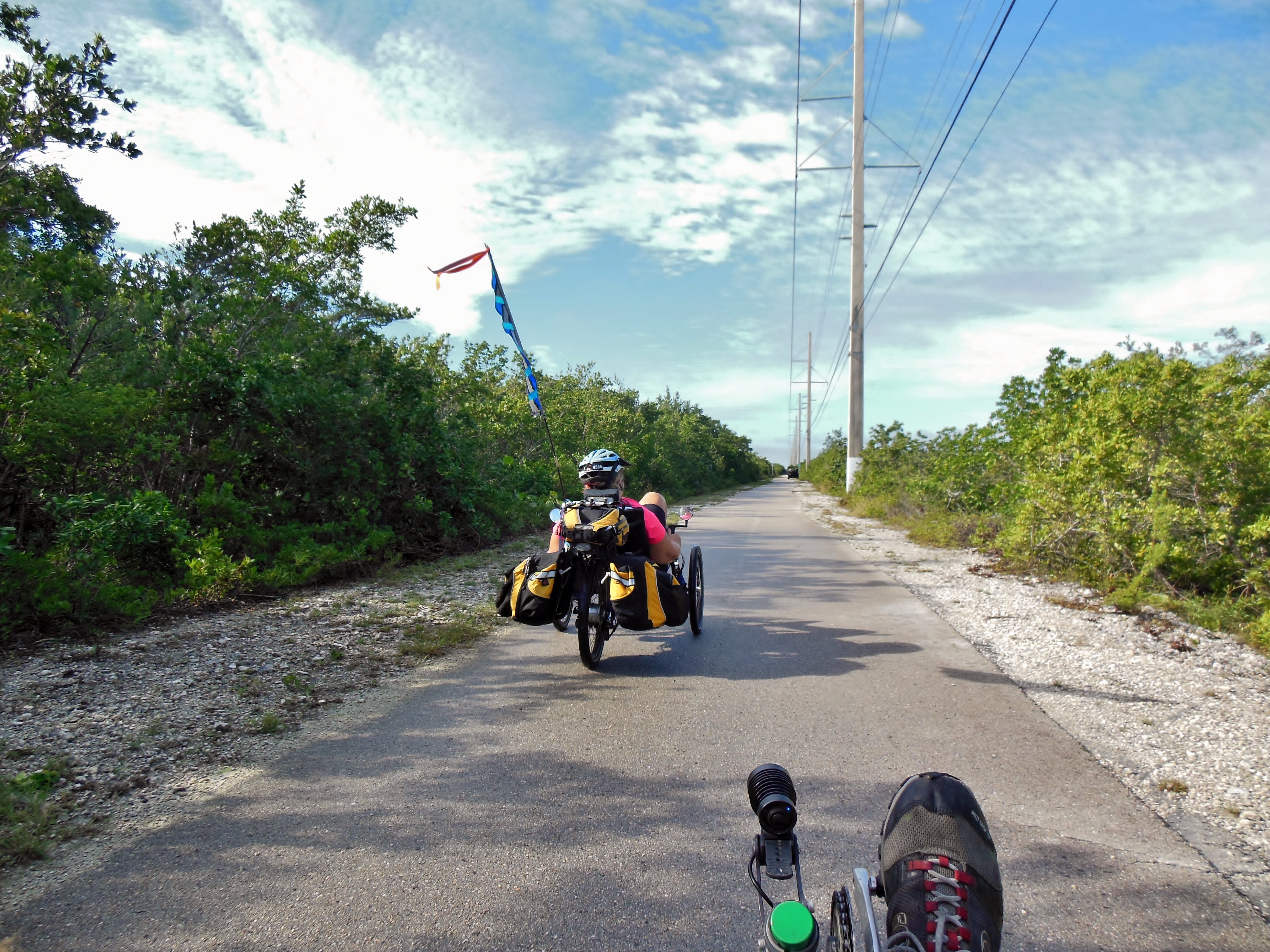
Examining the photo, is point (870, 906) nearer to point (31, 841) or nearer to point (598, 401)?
point (31, 841)

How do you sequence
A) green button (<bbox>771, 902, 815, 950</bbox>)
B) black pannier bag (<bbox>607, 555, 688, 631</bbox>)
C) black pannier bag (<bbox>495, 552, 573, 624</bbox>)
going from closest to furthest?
green button (<bbox>771, 902, 815, 950</bbox>), black pannier bag (<bbox>607, 555, 688, 631</bbox>), black pannier bag (<bbox>495, 552, 573, 624</bbox>)

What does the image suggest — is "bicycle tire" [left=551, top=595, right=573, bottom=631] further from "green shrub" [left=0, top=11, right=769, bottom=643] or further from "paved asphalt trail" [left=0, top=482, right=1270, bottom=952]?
"green shrub" [left=0, top=11, right=769, bottom=643]

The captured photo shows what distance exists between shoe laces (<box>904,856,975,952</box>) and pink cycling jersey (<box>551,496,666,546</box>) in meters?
4.27

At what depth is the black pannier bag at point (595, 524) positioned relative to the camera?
219 inches

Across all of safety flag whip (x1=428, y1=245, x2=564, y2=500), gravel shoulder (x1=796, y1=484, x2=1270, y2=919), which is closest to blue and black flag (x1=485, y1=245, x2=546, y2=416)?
safety flag whip (x1=428, y1=245, x2=564, y2=500)

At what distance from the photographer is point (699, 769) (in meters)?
3.88

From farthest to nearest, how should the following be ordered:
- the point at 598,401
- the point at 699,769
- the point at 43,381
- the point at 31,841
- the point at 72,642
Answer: the point at 598,401, the point at 43,381, the point at 72,642, the point at 699,769, the point at 31,841

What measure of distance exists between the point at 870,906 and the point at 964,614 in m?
6.99

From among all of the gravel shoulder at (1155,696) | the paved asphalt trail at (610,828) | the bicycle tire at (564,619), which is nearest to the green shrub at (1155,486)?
the gravel shoulder at (1155,696)

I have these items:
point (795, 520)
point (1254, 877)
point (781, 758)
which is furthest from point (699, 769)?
point (795, 520)

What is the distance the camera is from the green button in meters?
1.35

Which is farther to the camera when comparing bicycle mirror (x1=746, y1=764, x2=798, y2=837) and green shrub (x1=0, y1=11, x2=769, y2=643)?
green shrub (x1=0, y1=11, x2=769, y2=643)

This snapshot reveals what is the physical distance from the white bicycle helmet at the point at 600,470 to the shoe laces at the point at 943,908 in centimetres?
432

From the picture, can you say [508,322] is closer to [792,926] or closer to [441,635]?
[441,635]
